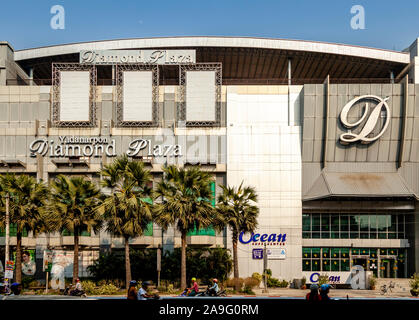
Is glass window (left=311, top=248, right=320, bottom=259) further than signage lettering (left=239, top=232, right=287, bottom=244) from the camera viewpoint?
Yes

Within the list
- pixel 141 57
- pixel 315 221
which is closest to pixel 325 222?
pixel 315 221

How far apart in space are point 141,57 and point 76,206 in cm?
1947

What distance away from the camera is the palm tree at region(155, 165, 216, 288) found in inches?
1697

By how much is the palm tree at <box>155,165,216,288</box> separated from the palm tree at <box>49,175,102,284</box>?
5292mm

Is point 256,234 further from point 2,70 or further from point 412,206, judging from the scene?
point 2,70

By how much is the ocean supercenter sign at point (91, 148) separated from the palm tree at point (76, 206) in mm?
11096

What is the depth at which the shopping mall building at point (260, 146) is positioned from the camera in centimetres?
5406

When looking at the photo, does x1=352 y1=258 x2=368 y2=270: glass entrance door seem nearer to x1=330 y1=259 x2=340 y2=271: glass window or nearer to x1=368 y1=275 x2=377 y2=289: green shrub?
x1=330 y1=259 x2=340 y2=271: glass window

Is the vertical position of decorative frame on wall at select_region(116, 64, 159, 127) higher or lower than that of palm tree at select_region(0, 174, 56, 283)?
higher

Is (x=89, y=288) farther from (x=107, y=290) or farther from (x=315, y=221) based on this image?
(x=315, y=221)

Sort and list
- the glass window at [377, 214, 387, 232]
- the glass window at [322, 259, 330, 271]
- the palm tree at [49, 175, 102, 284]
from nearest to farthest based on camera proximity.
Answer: the palm tree at [49, 175, 102, 284], the glass window at [322, 259, 330, 271], the glass window at [377, 214, 387, 232]

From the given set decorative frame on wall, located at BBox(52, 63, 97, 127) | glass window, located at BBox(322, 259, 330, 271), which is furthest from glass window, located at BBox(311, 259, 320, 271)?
decorative frame on wall, located at BBox(52, 63, 97, 127)

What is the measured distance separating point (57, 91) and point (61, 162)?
7531 mm
